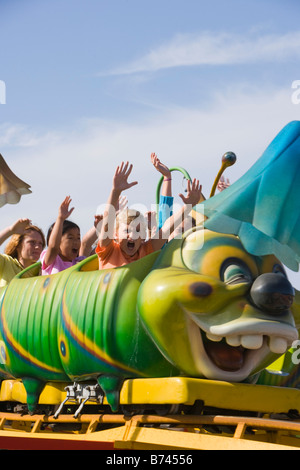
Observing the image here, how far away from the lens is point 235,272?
477 cm

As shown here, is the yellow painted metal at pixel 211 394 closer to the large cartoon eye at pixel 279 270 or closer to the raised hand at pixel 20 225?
the large cartoon eye at pixel 279 270

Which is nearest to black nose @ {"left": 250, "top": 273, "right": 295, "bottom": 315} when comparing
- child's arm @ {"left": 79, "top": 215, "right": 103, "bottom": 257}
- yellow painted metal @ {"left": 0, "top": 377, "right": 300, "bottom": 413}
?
yellow painted metal @ {"left": 0, "top": 377, "right": 300, "bottom": 413}

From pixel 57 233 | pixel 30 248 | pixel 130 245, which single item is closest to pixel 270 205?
pixel 130 245

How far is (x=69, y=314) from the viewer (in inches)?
205

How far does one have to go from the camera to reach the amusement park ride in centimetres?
461

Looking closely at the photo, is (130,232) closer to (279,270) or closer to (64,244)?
(279,270)

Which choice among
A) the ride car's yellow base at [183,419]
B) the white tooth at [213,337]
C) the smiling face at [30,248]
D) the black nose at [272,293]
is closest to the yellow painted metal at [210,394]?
the ride car's yellow base at [183,419]

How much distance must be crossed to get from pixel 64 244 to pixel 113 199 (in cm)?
141

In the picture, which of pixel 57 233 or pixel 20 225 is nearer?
pixel 57 233

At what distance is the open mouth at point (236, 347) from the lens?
15.1 feet
